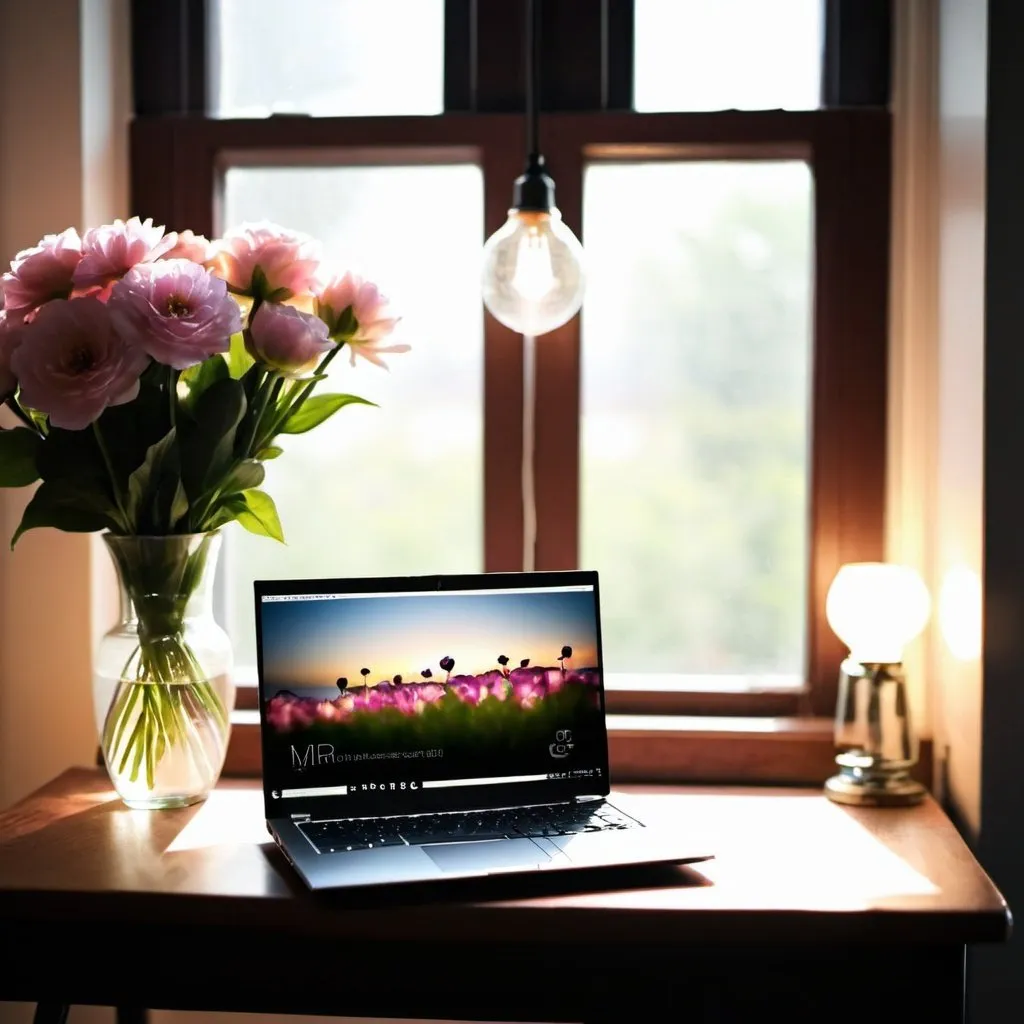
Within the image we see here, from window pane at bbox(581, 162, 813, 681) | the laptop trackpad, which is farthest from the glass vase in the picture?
window pane at bbox(581, 162, 813, 681)

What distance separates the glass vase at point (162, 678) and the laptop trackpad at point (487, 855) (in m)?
0.34

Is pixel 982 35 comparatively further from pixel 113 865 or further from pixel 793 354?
pixel 113 865

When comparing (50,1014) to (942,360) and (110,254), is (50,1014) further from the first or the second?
(942,360)

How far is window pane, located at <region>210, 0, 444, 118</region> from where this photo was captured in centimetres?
176

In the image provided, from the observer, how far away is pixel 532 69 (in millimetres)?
1561

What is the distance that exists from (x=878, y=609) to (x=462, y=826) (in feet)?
1.91

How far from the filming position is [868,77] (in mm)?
1706

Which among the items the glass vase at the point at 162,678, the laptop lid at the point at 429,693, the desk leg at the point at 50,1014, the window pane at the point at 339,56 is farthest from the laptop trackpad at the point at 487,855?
the window pane at the point at 339,56

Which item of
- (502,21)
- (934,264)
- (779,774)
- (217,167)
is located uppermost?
(502,21)

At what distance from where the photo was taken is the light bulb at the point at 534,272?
148 cm

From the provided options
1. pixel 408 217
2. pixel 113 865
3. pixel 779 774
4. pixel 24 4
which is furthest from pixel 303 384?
pixel 779 774

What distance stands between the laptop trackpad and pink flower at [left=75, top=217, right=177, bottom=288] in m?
0.67

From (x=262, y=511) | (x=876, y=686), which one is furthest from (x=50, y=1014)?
(x=876, y=686)

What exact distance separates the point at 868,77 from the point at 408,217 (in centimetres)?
66
